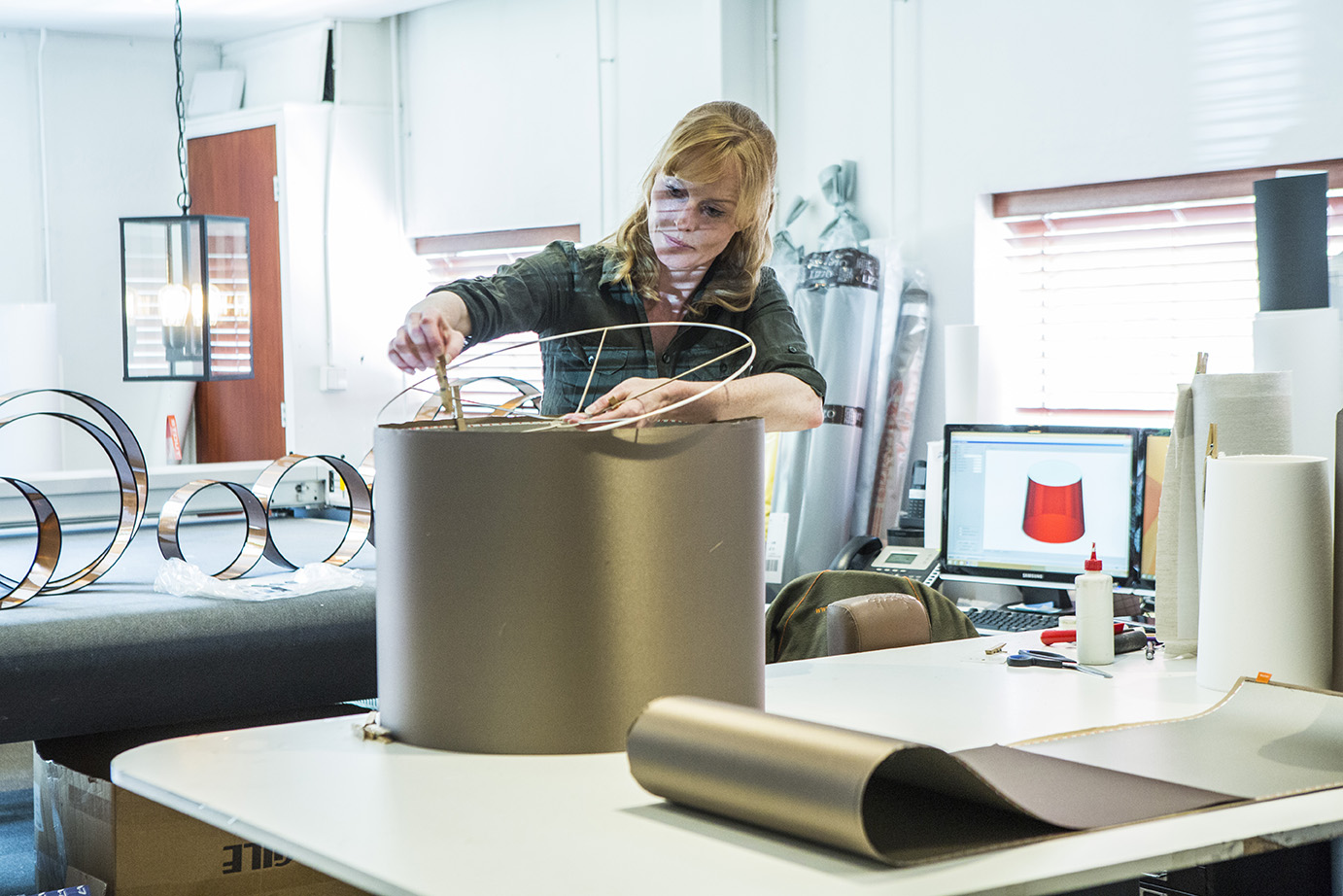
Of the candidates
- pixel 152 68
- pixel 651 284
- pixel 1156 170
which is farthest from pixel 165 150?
pixel 651 284

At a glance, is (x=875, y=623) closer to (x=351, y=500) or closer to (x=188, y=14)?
(x=351, y=500)

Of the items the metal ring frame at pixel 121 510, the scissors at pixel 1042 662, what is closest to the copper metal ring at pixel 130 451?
the metal ring frame at pixel 121 510

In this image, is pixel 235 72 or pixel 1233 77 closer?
pixel 1233 77

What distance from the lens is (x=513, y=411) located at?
58.4 inches

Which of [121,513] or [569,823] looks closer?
[569,823]

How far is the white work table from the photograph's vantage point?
861mm

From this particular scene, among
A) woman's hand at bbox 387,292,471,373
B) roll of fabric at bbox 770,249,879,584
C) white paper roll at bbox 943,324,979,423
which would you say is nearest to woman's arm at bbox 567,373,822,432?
woman's hand at bbox 387,292,471,373

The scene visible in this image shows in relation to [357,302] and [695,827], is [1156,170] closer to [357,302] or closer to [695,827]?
[695,827]

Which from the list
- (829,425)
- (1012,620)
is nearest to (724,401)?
(1012,620)

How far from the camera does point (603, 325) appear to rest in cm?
180

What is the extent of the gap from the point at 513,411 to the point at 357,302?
4.55 metres

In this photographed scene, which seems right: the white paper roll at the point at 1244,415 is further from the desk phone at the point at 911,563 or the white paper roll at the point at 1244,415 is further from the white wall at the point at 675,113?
the white wall at the point at 675,113

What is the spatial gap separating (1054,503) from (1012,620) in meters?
0.31

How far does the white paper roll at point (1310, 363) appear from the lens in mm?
2688
